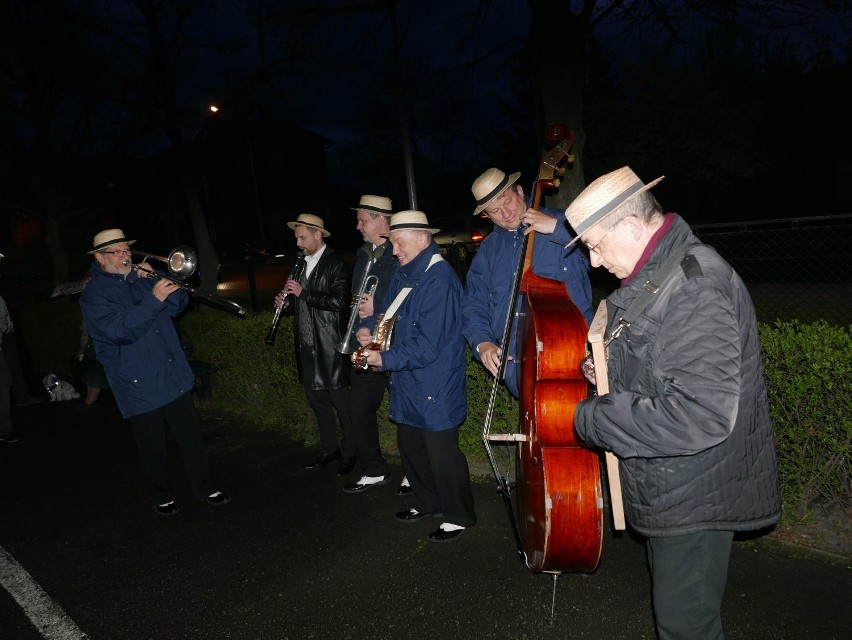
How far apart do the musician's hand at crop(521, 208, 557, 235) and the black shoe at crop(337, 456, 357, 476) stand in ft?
8.94

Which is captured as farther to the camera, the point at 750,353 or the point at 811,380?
the point at 811,380

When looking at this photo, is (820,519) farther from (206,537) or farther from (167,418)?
(167,418)

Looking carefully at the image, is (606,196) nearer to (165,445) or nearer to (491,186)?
(491,186)

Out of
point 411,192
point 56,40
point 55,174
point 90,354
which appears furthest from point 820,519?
point 55,174

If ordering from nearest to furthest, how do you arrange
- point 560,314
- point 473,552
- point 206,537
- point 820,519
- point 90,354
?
point 560,314 < point 820,519 < point 473,552 < point 206,537 < point 90,354

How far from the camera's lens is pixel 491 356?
3.48 meters

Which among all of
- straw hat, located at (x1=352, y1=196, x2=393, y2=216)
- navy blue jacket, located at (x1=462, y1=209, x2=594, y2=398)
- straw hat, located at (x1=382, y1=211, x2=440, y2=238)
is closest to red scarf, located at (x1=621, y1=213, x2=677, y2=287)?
navy blue jacket, located at (x1=462, y1=209, x2=594, y2=398)

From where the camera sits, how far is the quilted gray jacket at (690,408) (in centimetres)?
180

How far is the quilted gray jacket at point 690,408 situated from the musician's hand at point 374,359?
1797 mm

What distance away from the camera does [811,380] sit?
3264mm

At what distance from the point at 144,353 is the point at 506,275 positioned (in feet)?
8.77

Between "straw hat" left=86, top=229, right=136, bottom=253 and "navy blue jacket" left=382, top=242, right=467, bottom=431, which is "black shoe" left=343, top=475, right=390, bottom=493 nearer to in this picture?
"navy blue jacket" left=382, top=242, right=467, bottom=431

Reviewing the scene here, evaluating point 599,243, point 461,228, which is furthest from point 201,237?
point 461,228

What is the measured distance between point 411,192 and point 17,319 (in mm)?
5867
